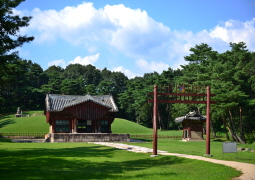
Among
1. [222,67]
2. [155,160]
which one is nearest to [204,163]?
[155,160]

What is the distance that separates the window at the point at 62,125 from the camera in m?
45.9

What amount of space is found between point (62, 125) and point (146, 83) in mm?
49469

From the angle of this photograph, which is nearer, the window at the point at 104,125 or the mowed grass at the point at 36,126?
the window at the point at 104,125

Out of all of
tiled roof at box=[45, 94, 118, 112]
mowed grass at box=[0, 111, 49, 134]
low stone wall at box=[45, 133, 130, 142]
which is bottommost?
low stone wall at box=[45, 133, 130, 142]

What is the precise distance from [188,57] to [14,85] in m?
53.1

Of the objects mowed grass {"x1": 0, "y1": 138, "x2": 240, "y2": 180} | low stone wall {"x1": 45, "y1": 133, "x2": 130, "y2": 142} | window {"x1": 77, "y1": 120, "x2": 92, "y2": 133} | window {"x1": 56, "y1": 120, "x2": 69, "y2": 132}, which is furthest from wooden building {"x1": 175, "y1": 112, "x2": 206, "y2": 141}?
mowed grass {"x1": 0, "y1": 138, "x2": 240, "y2": 180}

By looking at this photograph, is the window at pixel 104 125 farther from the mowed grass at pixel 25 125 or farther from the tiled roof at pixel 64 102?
the mowed grass at pixel 25 125

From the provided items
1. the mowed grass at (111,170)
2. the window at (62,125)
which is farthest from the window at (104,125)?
the mowed grass at (111,170)

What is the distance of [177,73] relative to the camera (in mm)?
103062

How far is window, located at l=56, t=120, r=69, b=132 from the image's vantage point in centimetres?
4591

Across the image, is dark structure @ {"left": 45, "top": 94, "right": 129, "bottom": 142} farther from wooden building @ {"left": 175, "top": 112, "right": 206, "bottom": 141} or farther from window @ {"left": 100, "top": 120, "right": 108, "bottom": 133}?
wooden building @ {"left": 175, "top": 112, "right": 206, "bottom": 141}

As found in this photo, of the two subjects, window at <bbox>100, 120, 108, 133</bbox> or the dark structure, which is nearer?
the dark structure

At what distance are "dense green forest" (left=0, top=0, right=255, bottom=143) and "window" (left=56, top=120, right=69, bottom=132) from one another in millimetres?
8908

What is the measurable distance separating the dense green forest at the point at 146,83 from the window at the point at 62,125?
8.91m
